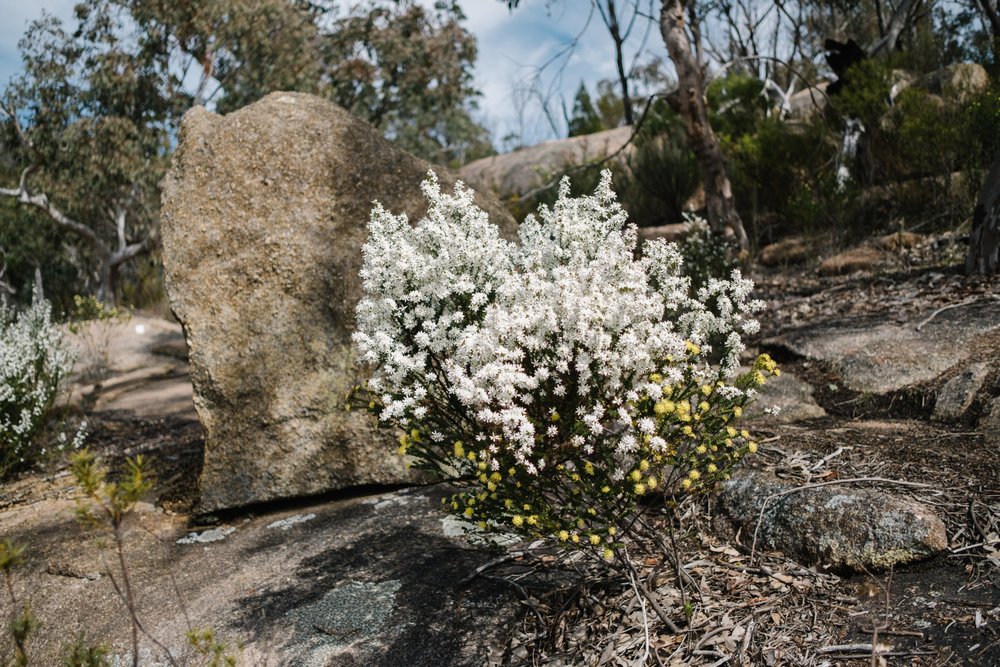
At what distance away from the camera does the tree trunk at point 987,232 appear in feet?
16.9

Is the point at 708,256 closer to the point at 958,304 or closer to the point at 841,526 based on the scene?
the point at 958,304

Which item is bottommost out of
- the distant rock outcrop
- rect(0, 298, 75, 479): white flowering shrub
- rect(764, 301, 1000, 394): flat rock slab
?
rect(764, 301, 1000, 394): flat rock slab

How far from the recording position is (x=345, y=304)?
3.84 m

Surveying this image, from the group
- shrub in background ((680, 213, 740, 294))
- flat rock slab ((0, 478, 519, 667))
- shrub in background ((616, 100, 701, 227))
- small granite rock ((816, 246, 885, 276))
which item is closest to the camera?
flat rock slab ((0, 478, 519, 667))

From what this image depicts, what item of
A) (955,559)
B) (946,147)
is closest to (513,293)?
(955,559)

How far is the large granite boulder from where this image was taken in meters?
3.72

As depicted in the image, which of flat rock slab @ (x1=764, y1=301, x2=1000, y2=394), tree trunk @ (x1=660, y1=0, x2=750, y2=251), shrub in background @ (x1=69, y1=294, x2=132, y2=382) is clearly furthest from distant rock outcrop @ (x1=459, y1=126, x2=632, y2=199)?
flat rock slab @ (x1=764, y1=301, x2=1000, y2=394)

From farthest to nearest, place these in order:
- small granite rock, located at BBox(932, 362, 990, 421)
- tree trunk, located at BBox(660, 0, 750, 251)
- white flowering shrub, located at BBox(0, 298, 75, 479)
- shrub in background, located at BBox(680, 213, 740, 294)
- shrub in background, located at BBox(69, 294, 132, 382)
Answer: shrub in background, located at BBox(69, 294, 132, 382), shrub in background, located at BBox(680, 213, 740, 294), tree trunk, located at BBox(660, 0, 750, 251), white flowering shrub, located at BBox(0, 298, 75, 479), small granite rock, located at BBox(932, 362, 990, 421)

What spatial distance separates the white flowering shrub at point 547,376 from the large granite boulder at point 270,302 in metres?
1.27

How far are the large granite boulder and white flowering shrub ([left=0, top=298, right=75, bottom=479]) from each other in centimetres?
173

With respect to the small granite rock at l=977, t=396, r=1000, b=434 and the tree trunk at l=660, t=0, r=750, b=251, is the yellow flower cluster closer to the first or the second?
the small granite rock at l=977, t=396, r=1000, b=434

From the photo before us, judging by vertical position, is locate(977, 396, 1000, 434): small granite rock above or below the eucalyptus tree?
below

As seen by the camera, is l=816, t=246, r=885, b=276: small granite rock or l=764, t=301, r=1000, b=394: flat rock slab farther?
l=816, t=246, r=885, b=276: small granite rock

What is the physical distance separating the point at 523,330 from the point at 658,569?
3.52 feet
